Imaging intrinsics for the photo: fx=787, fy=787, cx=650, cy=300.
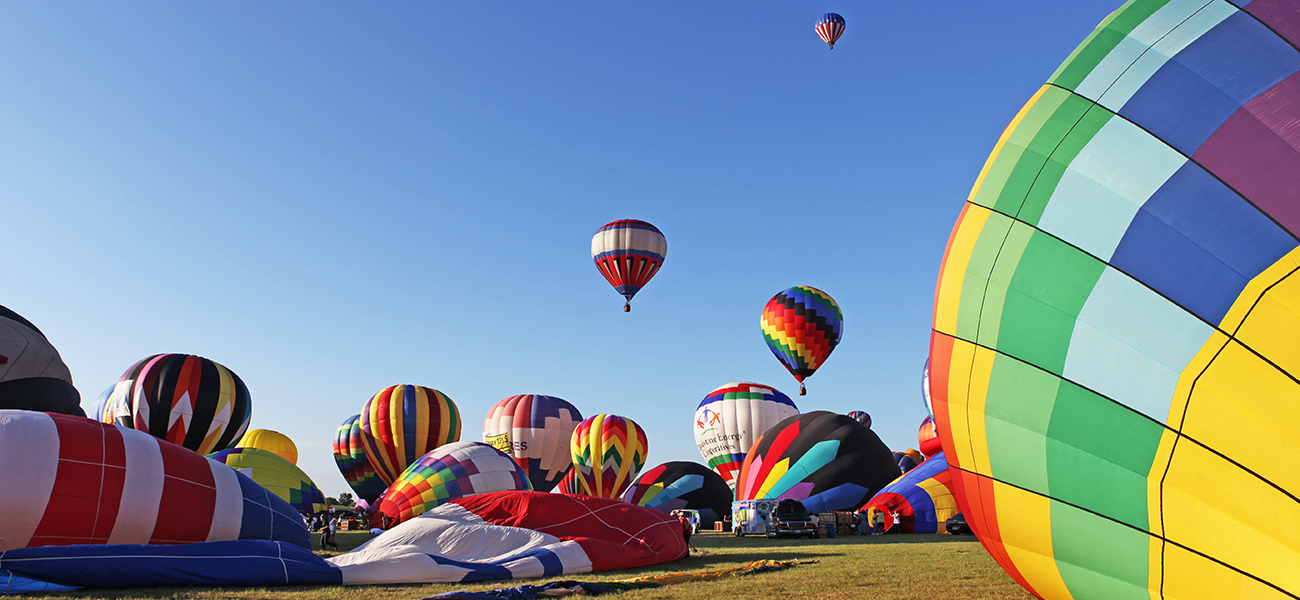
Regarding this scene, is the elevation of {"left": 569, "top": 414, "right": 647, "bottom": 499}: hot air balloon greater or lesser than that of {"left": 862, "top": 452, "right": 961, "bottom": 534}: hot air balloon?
greater

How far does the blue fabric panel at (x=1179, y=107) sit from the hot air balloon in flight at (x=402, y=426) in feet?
80.9

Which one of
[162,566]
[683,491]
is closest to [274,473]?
[683,491]

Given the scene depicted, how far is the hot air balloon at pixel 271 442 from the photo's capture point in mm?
33688

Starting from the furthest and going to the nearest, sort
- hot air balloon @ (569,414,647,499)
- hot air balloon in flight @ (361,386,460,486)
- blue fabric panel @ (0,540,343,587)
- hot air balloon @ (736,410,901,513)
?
hot air balloon @ (569,414,647,499) → hot air balloon in flight @ (361,386,460,486) → hot air balloon @ (736,410,901,513) → blue fabric panel @ (0,540,343,587)

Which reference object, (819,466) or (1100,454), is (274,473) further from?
(1100,454)

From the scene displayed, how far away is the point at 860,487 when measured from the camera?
57.1ft

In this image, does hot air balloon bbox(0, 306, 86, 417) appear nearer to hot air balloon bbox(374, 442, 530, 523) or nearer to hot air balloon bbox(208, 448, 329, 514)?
hot air balloon bbox(208, 448, 329, 514)

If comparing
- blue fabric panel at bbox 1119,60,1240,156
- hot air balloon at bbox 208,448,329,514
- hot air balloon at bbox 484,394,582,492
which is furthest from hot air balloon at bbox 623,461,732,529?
blue fabric panel at bbox 1119,60,1240,156

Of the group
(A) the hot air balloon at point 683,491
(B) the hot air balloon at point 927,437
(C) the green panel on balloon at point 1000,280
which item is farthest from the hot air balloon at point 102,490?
(B) the hot air balloon at point 927,437

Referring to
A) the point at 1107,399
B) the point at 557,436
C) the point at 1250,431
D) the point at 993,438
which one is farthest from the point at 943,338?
the point at 557,436

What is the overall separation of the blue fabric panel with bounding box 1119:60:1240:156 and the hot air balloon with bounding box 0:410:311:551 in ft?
29.6

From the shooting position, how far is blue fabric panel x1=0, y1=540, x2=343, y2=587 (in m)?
6.36

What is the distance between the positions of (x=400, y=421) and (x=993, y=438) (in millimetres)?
24028

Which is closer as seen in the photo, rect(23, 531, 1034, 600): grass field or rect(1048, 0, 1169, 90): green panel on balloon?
rect(1048, 0, 1169, 90): green panel on balloon
